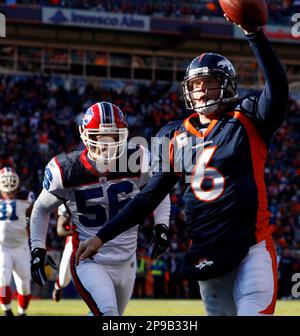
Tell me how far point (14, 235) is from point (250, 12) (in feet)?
25.5

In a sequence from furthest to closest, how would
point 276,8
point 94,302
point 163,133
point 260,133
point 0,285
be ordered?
1. point 276,8
2. point 0,285
3. point 94,302
4. point 163,133
5. point 260,133

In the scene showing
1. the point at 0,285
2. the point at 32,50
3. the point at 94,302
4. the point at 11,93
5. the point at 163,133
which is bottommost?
the point at 0,285

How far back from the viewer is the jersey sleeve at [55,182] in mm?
5668

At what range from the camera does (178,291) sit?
1864cm

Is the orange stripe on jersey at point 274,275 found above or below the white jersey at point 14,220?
above

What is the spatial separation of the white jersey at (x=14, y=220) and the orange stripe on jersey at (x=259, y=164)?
7.04 meters

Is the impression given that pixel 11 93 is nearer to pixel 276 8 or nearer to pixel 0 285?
pixel 276 8

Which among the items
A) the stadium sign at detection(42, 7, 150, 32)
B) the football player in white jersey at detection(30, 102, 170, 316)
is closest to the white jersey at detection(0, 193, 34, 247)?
the football player in white jersey at detection(30, 102, 170, 316)

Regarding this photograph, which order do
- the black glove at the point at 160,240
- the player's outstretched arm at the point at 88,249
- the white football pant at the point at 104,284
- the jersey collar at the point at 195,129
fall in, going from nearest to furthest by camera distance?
the player's outstretched arm at the point at 88,249 < the jersey collar at the point at 195,129 < the white football pant at the point at 104,284 < the black glove at the point at 160,240

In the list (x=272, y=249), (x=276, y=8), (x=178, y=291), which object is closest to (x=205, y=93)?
(x=272, y=249)

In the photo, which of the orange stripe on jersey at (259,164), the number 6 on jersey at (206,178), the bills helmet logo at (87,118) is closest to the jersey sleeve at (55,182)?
the bills helmet logo at (87,118)

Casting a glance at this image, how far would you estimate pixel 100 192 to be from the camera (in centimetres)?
568

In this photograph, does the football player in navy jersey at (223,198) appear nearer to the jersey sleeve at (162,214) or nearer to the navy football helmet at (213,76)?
the navy football helmet at (213,76)

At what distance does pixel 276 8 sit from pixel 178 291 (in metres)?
15.3
